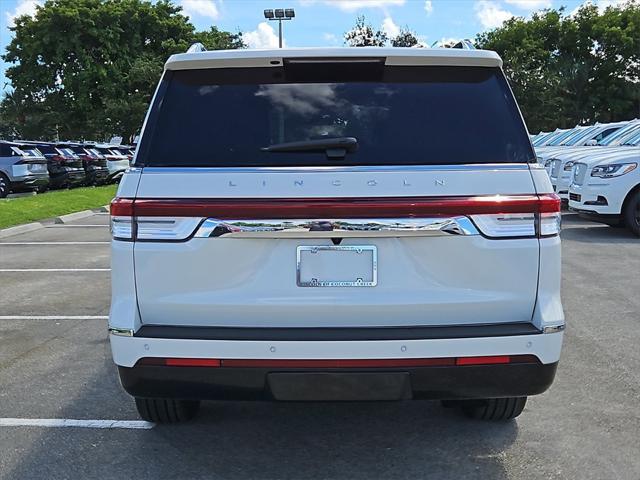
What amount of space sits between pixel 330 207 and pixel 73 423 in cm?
222

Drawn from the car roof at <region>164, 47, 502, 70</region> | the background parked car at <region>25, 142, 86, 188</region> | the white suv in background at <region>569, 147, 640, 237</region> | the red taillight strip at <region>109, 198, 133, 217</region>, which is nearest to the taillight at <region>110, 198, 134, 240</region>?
the red taillight strip at <region>109, 198, 133, 217</region>

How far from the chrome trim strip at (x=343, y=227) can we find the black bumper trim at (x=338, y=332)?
1.34ft

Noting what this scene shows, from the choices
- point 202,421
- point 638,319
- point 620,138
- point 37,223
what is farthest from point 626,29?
point 202,421

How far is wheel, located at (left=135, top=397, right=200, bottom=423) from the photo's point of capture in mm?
3975

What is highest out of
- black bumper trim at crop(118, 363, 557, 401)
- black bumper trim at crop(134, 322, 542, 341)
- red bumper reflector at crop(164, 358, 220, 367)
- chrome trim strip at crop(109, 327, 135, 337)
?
black bumper trim at crop(134, 322, 542, 341)

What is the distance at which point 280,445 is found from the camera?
391cm

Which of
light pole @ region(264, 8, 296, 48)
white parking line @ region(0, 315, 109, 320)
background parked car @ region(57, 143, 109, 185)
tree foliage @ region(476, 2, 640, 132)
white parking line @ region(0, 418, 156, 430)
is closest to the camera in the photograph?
white parking line @ region(0, 418, 156, 430)

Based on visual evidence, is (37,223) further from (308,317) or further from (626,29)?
(626,29)

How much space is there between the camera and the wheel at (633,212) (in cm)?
1149

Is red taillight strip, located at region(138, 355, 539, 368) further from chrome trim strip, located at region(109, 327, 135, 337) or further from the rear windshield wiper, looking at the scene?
the rear windshield wiper

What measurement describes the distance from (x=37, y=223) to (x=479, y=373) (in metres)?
13.2

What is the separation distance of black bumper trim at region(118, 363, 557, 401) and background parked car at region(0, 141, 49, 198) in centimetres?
1910

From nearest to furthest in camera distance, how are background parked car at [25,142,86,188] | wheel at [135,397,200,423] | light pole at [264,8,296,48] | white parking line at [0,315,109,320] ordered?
wheel at [135,397,200,423], white parking line at [0,315,109,320], background parked car at [25,142,86,188], light pole at [264,8,296,48]

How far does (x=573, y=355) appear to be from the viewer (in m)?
5.43
